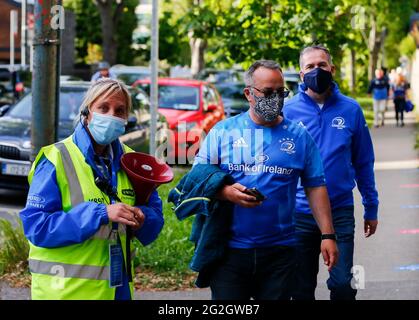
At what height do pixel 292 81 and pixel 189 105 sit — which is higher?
pixel 292 81

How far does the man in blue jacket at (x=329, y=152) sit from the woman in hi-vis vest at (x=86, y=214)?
1.90 meters

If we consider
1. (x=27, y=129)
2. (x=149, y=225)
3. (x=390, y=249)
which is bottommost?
(x=390, y=249)

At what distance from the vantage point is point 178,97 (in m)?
20.5

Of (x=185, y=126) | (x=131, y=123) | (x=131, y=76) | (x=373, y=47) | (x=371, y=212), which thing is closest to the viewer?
(x=371, y=212)

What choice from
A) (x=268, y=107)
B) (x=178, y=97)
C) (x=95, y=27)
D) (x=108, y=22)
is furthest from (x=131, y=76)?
(x=95, y=27)

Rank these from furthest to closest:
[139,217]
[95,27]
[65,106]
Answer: [95,27], [65,106], [139,217]

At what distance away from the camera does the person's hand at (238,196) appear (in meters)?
4.77

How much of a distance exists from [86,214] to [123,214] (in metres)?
0.16

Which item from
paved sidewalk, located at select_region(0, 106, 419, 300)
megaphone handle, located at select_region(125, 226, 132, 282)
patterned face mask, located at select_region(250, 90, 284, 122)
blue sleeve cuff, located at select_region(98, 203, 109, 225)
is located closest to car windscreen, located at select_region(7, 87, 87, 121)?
paved sidewalk, located at select_region(0, 106, 419, 300)

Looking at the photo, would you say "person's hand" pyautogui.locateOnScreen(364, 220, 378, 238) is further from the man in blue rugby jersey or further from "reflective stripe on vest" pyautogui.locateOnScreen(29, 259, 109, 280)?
"reflective stripe on vest" pyautogui.locateOnScreen(29, 259, 109, 280)

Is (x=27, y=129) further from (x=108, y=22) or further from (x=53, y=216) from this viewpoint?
(x=108, y=22)

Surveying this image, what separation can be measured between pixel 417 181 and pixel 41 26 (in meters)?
11.0

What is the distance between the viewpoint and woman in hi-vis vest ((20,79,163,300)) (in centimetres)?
428

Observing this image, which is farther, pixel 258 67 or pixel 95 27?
pixel 95 27
